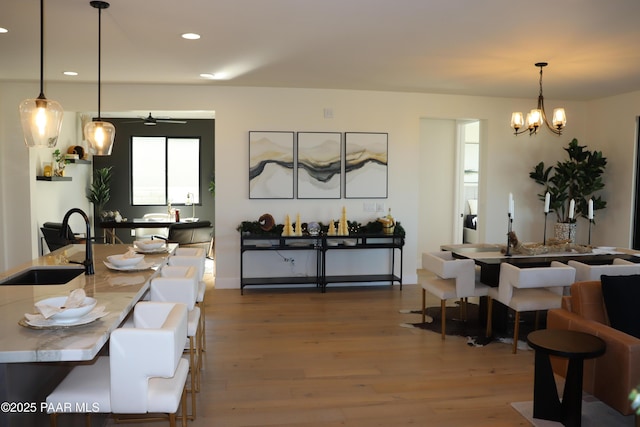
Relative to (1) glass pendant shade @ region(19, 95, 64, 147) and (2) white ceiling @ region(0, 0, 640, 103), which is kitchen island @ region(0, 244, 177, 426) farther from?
(2) white ceiling @ region(0, 0, 640, 103)

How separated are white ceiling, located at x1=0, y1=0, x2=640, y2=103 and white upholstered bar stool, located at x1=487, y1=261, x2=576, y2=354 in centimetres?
198

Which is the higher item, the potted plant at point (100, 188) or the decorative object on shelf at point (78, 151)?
the decorative object on shelf at point (78, 151)

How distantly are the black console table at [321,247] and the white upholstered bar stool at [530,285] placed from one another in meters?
2.34

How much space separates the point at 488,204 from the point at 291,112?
3233 millimetres

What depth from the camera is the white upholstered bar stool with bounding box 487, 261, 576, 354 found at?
14.3 ft

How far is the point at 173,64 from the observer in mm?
5523

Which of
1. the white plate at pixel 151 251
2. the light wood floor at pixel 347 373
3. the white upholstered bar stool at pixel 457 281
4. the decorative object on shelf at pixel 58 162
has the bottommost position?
the light wood floor at pixel 347 373

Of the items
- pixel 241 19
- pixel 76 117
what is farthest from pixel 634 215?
pixel 76 117

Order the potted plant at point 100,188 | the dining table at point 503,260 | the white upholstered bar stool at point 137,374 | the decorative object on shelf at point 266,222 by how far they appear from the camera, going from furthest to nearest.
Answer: the potted plant at point 100,188
the decorative object on shelf at point 266,222
the dining table at point 503,260
the white upholstered bar stool at point 137,374

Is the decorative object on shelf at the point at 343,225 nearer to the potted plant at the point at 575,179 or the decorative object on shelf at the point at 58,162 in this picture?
the potted plant at the point at 575,179

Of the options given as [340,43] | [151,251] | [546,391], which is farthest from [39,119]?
Result: [546,391]

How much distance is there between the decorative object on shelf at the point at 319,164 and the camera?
7.04 meters

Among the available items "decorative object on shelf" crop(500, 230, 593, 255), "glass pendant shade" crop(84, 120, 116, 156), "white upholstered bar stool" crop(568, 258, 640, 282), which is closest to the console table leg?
"white upholstered bar stool" crop(568, 258, 640, 282)

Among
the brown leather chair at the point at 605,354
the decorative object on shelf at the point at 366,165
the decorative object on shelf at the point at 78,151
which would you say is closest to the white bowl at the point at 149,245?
the brown leather chair at the point at 605,354
